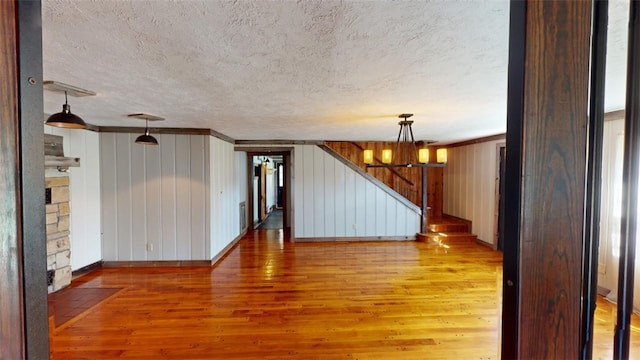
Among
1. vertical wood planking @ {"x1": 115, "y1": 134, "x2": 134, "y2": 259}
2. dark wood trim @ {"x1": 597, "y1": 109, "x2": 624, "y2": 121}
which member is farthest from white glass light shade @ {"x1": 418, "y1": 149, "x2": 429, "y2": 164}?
vertical wood planking @ {"x1": 115, "y1": 134, "x2": 134, "y2": 259}

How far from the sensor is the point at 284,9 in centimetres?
133

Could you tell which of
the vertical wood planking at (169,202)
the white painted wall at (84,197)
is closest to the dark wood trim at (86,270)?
the white painted wall at (84,197)

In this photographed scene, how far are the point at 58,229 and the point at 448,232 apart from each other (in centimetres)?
711

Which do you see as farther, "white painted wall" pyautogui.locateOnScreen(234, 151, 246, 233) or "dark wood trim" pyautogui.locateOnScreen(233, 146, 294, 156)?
"white painted wall" pyautogui.locateOnScreen(234, 151, 246, 233)

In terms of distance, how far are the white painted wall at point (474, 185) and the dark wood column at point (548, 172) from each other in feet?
18.4

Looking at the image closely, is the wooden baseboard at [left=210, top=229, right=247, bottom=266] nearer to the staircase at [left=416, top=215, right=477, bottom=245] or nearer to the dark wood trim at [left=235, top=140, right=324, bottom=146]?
the dark wood trim at [left=235, top=140, right=324, bottom=146]

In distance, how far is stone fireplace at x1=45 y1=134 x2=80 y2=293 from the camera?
360 centimetres

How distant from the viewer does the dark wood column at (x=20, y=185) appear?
0.60 meters

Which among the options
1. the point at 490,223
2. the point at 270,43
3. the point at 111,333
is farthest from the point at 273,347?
the point at 490,223

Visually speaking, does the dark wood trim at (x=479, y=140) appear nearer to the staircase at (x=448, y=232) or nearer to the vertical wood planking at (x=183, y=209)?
the staircase at (x=448, y=232)

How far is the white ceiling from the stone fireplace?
2.34 feet

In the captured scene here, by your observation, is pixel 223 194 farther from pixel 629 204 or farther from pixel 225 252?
pixel 629 204

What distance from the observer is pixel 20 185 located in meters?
0.61

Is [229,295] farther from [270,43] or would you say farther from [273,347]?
[270,43]
